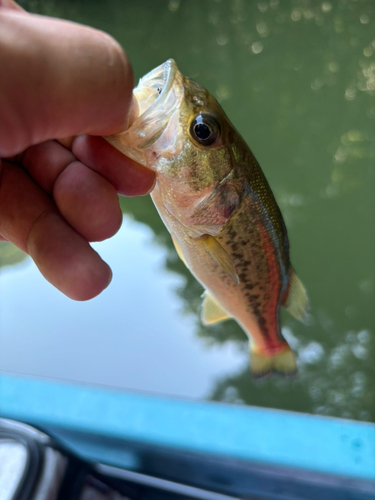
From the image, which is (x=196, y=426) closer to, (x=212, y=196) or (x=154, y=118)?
(x=212, y=196)

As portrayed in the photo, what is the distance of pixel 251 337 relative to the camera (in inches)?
52.1

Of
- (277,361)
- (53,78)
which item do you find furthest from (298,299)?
(53,78)

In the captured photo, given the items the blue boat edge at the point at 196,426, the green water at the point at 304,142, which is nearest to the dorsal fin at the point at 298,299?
the blue boat edge at the point at 196,426

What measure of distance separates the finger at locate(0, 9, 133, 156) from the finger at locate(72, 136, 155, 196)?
0.76 feet

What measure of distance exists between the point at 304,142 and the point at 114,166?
3.05 metres

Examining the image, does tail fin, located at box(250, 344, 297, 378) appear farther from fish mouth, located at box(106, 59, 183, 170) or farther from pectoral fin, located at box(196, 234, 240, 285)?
fish mouth, located at box(106, 59, 183, 170)

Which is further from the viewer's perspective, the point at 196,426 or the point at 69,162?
the point at 196,426

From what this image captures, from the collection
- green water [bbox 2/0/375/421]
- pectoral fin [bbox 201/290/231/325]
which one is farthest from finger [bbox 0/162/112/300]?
green water [bbox 2/0/375/421]

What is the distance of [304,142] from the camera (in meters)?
3.51

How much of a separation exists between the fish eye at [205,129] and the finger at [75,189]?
9.1 inches

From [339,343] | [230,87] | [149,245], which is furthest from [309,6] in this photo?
[339,343]

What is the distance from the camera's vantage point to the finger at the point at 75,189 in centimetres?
87

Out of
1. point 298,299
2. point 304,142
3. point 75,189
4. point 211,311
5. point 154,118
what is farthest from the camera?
point 304,142

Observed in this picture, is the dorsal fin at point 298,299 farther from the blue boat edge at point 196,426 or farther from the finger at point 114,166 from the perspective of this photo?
the finger at point 114,166
